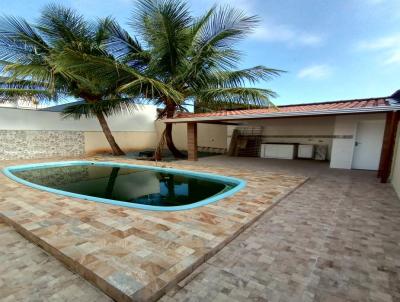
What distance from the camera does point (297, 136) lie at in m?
10.1

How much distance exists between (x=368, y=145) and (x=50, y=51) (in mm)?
12300

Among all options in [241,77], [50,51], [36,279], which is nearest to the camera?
[36,279]

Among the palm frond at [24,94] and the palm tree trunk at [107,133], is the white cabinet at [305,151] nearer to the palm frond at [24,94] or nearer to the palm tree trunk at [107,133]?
the palm tree trunk at [107,133]

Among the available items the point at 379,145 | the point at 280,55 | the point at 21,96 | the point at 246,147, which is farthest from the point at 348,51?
the point at 21,96

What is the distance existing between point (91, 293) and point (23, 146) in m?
11.0

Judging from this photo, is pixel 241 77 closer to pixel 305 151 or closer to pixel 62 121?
pixel 305 151

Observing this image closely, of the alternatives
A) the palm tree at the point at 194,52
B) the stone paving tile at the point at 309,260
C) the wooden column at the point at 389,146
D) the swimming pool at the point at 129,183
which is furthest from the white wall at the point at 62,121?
the wooden column at the point at 389,146

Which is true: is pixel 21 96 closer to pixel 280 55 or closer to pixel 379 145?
pixel 280 55

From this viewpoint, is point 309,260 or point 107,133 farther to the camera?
point 107,133

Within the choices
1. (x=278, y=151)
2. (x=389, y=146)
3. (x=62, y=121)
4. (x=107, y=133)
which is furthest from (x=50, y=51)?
(x=389, y=146)

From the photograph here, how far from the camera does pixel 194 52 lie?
26.5 feet

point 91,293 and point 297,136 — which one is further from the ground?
point 297,136

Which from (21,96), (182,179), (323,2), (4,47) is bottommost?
(182,179)

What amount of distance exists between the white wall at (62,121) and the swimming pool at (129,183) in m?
2.76
